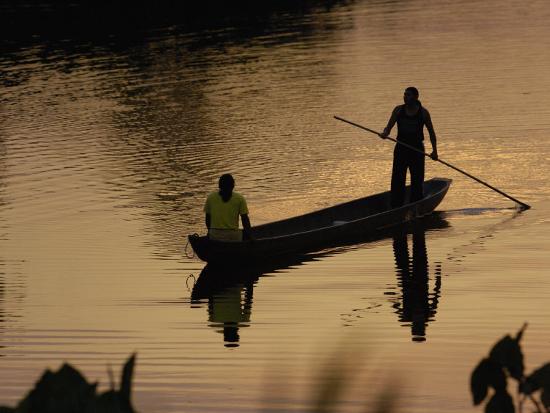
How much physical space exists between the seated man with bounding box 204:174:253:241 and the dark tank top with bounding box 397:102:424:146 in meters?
3.68

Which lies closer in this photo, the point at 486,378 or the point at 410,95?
the point at 486,378

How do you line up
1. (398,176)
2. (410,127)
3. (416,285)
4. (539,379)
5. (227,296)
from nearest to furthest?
(539,379) → (227,296) → (416,285) → (410,127) → (398,176)

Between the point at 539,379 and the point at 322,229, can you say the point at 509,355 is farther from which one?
the point at 322,229

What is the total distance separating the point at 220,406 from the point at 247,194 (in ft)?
37.5

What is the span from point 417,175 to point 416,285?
387 cm

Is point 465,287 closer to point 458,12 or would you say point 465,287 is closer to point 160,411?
point 160,411

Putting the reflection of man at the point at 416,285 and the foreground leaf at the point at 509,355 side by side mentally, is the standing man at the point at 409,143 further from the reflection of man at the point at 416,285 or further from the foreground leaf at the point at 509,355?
the foreground leaf at the point at 509,355

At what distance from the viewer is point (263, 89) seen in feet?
122

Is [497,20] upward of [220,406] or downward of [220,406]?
upward

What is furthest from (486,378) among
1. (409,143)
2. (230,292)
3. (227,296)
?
(409,143)

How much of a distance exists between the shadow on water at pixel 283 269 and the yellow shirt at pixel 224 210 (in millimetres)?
709

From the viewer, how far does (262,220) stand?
2106cm

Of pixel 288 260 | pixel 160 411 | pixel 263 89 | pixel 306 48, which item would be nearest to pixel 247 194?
pixel 288 260

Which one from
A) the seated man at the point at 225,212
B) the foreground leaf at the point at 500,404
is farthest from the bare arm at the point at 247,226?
the foreground leaf at the point at 500,404
